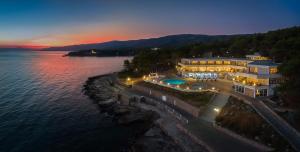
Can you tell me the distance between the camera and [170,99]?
34.9 meters

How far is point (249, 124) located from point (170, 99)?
46.7 ft

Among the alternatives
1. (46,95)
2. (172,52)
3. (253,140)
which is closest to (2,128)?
(46,95)

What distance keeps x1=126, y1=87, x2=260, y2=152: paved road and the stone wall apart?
1.77 metres

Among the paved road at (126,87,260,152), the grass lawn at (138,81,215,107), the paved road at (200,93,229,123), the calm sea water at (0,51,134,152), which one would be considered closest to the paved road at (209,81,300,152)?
the paved road at (200,93,229,123)

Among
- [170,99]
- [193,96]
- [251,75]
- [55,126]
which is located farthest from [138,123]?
[251,75]

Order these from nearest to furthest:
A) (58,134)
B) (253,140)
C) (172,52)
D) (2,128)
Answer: (253,140) → (58,134) → (2,128) → (172,52)

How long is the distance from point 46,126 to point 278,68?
32.3 m

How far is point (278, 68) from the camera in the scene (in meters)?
31.0

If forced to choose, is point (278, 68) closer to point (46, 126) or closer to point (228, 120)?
point (228, 120)

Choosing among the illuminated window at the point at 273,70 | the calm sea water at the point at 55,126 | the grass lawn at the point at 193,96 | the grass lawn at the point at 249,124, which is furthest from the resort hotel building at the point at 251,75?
the calm sea water at the point at 55,126

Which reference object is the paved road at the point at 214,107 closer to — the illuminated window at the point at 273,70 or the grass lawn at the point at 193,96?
the grass lawn at the point at 193,96

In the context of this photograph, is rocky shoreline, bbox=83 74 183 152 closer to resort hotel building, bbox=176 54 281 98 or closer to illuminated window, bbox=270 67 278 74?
resort hotel building, bbox=176 54 281 98

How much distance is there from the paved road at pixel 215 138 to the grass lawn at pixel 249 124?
1.07 m

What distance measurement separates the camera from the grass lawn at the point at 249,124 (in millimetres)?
19188
